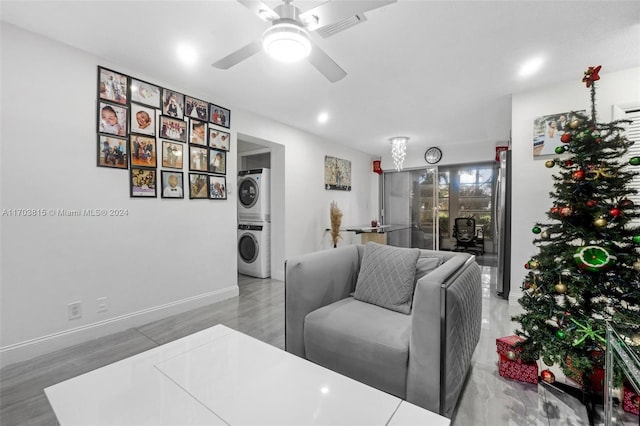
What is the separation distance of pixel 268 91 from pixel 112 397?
297cm


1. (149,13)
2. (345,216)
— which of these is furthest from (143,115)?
(345,216)

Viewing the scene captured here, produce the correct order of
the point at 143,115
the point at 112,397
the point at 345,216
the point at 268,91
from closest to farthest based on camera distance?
the point at 112,397 → the point at 143,115 → the point at 268,91 → the point at 345,216

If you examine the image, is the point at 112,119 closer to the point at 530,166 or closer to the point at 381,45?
the point at 381,45

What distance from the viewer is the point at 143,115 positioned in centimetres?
269

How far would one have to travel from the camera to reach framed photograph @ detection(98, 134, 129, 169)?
7.98 ft

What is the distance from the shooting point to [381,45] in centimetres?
227

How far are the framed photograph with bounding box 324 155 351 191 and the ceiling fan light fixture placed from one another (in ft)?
11.9

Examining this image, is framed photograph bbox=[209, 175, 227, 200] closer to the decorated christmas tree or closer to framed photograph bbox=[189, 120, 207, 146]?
framed photograph bbox=[189, 120, 207, 146]

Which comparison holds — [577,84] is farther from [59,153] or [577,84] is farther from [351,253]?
[59,153]

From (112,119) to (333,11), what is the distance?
7.26 ft

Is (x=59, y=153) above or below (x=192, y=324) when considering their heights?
above

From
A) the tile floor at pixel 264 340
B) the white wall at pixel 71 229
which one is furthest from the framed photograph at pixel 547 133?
the white wall at pixel 71 229

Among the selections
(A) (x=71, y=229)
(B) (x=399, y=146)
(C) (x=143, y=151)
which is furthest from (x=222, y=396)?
(B) (x=399, y=146)

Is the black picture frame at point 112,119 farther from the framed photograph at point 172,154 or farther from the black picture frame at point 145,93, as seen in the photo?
the framed photograph at point 172,154
